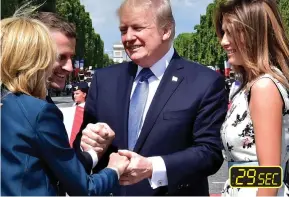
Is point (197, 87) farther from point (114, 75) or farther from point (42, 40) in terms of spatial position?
point (42, 40)

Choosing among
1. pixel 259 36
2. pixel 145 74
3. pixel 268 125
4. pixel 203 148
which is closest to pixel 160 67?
pixel 145 74

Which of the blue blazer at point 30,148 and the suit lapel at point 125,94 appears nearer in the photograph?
the blue blazer at point 30,148

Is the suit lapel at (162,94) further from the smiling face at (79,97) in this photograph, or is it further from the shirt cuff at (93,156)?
the smiling face at (79,97)

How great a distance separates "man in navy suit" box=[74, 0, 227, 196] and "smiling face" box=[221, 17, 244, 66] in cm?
25

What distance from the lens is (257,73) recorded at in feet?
9.38

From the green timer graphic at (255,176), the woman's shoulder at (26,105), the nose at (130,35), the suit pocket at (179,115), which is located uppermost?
the nose at (130,35)

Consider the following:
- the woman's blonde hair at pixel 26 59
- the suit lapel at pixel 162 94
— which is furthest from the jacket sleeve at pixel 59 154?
the suit lapel at pixel 162 94

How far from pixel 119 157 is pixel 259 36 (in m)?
0.96

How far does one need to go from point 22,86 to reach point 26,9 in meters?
0.64

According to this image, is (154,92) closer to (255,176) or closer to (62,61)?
(62,61)

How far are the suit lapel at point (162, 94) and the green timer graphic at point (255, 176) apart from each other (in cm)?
65

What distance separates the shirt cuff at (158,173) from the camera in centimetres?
304

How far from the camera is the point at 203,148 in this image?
10.2 feet

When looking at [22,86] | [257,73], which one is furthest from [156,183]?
[22,86]
